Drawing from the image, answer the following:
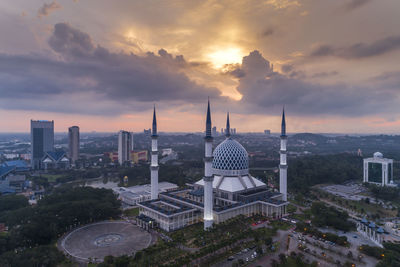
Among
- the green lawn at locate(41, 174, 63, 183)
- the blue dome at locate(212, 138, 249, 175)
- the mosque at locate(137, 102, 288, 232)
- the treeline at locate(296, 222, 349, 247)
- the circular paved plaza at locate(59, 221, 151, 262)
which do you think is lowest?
the green lawn at locate(41, 174, 63, 183)

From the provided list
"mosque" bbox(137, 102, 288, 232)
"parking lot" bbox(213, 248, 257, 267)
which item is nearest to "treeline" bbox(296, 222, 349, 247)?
"mosque" bbox(137, 102, 288, 232)

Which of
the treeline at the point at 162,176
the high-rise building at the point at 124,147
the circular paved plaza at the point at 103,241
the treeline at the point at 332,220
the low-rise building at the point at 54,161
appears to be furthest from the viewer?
the high-rise building at the point at 124,147

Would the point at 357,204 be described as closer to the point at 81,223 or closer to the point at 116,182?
the point at 81,223

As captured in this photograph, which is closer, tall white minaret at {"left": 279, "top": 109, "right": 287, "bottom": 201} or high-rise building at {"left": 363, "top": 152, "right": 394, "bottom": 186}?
tall white minaret at {"left": 279, "top": 109, "right": 287, "bottom": 201}

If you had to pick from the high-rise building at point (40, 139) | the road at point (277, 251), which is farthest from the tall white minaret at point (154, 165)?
the high-rise building at point (40, 139)

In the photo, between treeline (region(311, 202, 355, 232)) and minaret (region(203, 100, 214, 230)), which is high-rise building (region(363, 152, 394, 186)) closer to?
treeline (region(311, 202, 355, 232))

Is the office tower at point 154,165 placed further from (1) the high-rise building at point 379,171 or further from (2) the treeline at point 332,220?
(1) the high-rise building at point 379,171
